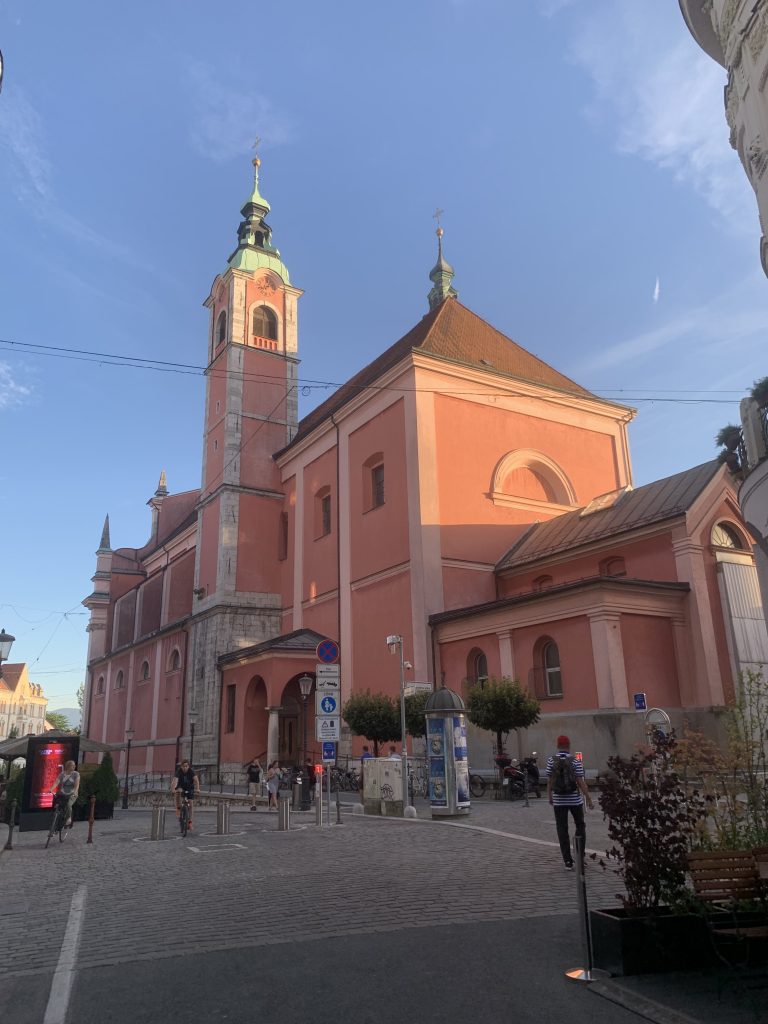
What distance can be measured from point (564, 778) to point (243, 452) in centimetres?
2870

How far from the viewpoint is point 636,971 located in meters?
4.92

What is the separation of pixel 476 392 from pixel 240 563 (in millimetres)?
12979

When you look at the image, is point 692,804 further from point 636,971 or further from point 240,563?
point 240,563

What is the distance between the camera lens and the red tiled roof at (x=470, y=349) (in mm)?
28984

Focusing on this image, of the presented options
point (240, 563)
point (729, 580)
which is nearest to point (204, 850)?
point (729, 580)

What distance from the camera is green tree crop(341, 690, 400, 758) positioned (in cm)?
2197

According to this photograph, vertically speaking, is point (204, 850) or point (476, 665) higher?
point (476, 665)

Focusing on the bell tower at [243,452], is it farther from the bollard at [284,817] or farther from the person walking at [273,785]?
the bollard at [284,817]

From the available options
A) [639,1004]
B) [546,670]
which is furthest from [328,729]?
[639,1004]

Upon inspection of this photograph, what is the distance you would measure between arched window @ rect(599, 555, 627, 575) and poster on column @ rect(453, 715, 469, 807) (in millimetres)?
8852

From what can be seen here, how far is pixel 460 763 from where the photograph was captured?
15.5m

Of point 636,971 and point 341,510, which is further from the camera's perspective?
point 341,510

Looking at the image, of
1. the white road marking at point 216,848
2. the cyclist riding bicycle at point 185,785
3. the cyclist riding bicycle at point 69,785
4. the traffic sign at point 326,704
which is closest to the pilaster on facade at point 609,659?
the traffic sign at point 326,704

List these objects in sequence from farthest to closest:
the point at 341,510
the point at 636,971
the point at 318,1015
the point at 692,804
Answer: the point at 341,510
the point at 692,804
the point at 636,971
the point at 318,1015
